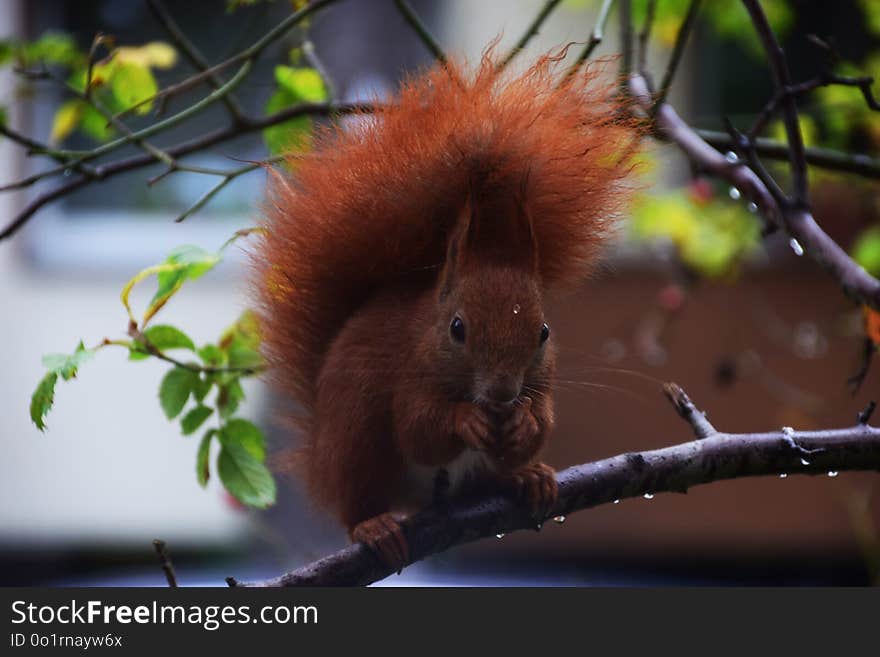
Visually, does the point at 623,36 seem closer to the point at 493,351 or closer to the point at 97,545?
the point at 493,351

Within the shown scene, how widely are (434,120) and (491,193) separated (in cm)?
7

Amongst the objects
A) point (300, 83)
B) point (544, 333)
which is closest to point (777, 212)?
point (544, 333)

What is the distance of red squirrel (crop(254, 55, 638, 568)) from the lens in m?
0.75

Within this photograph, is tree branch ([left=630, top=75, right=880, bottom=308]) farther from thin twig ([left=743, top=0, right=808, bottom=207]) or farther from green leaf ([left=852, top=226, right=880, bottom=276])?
green leaf ([left=852, top=226, right=880, bottom=276])

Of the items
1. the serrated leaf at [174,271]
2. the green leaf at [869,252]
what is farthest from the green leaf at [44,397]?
the green leaf at [869,252]

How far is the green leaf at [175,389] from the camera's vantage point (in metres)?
1.02

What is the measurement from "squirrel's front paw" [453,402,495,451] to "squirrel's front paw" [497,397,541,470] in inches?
0.5

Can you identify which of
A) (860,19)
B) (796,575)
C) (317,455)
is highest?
(860,19)

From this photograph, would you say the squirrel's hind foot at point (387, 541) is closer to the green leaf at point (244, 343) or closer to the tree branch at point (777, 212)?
the green leaf at point (244, 343)

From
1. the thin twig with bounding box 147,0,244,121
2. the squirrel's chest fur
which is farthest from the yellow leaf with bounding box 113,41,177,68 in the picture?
the squirrel's chest fur

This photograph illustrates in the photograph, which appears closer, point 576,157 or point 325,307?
point 576,157

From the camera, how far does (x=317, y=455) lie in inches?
36.7

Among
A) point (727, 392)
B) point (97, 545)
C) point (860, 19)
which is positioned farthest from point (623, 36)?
point (97, 545)

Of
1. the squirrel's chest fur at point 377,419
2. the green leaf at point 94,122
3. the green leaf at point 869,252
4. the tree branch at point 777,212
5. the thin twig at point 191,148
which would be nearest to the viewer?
the tree branch at point 777,212
